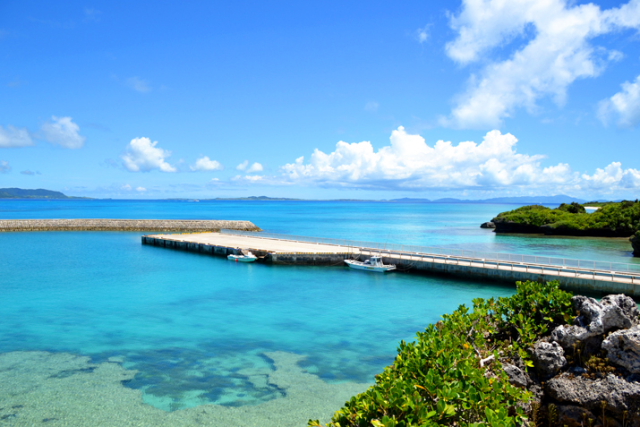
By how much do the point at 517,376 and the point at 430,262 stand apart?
31.5 m

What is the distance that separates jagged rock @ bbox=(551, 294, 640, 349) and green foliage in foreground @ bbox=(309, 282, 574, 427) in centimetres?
49

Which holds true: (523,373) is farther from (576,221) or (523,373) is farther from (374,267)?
(576,221)

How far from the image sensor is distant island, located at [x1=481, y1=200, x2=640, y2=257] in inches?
3044

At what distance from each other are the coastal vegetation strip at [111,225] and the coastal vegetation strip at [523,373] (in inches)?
2809

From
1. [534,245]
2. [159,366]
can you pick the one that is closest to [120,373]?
[159,366]

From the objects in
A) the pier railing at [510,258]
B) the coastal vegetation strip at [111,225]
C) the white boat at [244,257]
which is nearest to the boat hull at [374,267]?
the pier railing at [510,258]

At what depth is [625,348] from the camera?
8336mm

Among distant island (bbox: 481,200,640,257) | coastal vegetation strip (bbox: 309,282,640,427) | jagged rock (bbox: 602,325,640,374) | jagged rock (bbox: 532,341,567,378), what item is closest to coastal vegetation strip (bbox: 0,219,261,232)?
distant island (bbox: 481,200,640,257)

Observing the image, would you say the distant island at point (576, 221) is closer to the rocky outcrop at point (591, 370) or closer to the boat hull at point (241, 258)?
the boat hull at point (241, 258)

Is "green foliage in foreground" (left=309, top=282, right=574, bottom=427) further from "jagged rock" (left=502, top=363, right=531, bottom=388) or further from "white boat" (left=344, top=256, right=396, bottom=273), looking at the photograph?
"white boat" (left=344, top=256, right=396, bottom=273)

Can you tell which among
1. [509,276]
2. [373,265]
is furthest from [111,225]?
[509,276]

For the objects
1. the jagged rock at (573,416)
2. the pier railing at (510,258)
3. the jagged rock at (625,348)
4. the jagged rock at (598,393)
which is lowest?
the pier railing at (510,258)

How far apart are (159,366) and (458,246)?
53.1 metres

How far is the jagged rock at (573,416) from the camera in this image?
815cm
